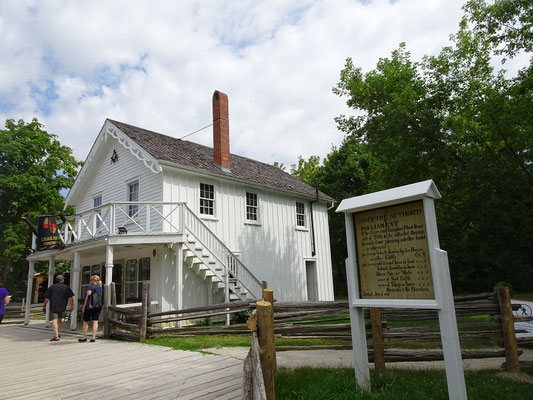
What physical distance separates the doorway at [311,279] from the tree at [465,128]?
596 cm

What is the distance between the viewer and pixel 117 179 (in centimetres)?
1809

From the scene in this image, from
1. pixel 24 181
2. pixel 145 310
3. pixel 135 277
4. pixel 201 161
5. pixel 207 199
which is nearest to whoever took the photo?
pixel 145 310

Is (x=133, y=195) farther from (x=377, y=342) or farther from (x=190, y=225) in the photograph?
(x=377, y=342)

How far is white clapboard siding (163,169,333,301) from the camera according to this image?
53.0 ft

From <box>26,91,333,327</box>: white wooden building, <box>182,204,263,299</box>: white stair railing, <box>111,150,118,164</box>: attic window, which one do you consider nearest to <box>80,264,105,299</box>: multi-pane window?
<box>26,91,333,327</box>: white wooden building

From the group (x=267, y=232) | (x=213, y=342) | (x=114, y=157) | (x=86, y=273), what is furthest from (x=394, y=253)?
(x=86, y=273)

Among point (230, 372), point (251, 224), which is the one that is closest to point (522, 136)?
point (251, 224)

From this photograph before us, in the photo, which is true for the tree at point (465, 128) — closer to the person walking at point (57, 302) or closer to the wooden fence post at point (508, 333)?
the wooden fence post at point (508, 333)

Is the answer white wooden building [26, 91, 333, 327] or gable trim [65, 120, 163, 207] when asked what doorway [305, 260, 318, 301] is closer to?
white wooden building [26, 91, 333, 327]

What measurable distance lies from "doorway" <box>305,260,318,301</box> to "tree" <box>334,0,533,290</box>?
596 centimetres

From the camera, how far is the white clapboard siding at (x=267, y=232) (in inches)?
636

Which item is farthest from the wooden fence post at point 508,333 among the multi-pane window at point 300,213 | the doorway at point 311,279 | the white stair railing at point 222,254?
the multi-pane window at point 300,213

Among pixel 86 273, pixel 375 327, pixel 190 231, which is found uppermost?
pixel 190 231

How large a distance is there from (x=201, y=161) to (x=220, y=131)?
1698 millimetres
